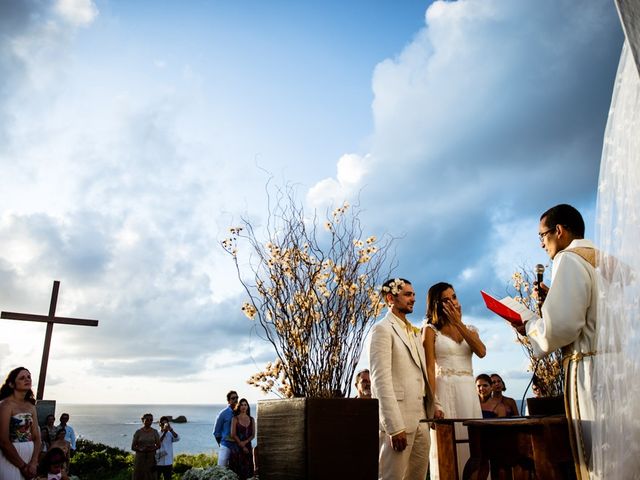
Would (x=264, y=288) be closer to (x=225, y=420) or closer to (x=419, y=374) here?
(x=419, y=374)

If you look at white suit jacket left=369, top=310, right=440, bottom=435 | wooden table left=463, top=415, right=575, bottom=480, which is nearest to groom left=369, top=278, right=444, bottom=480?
white suit jacket left=369, top=310, right=440, bottom=435

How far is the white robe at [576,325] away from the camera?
2123 millimetres

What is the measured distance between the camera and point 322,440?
3.03 meters

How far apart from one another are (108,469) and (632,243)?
1340 cm

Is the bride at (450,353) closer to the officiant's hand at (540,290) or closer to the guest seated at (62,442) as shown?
the officiant's hand at (540,290)

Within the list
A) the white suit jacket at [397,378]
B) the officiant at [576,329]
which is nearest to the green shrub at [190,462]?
the white suit jacket at [397,378]

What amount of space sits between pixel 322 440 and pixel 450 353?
1.14m

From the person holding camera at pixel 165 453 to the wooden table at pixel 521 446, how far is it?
287 inches

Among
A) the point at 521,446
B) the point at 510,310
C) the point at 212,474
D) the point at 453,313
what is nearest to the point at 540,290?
the point at 510,310

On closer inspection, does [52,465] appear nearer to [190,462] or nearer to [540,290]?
[540,290]

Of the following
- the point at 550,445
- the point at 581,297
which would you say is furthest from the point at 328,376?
the point at 581,297

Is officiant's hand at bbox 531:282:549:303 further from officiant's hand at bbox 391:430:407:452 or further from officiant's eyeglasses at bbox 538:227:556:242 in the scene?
officiant's hand at bbox 391:430:407:452

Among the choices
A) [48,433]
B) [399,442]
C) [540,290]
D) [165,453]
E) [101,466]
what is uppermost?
[540,290]

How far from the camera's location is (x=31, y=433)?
14.8ft
